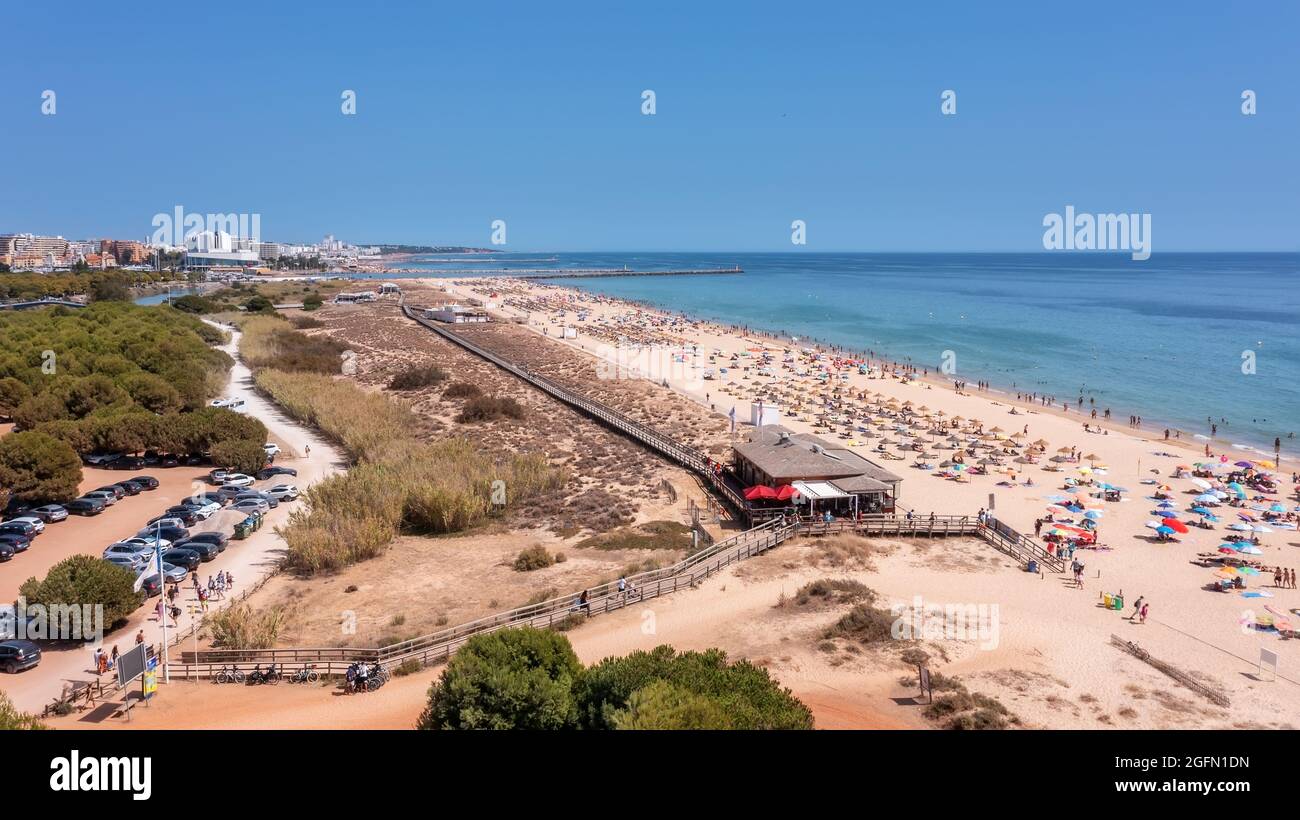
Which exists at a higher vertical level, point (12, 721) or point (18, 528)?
point (12, 721)

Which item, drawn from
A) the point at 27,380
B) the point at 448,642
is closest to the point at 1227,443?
the point at 448,642

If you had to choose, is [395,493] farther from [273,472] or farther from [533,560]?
[273,472]

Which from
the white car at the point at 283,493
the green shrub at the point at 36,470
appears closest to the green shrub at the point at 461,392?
the white car at the point at 283,493

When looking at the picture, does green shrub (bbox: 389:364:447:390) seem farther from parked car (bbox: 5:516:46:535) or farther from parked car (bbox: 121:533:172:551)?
parked car (bbox: 121:533:172:551)

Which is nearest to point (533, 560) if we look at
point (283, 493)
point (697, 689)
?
point (697, 689)

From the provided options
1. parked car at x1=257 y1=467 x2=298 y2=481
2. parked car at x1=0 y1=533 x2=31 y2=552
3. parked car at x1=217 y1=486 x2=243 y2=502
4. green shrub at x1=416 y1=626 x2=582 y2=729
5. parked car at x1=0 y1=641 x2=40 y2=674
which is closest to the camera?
green shrub at x1=416 y1=626 x2=582 y2=729

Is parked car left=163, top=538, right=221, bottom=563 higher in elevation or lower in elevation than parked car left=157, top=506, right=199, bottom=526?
lower

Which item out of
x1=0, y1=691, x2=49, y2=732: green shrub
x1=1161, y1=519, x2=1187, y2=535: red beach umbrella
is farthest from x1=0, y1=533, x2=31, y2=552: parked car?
x1=1161, y1=519, x2=1187, y2=535: red beach umbrella
